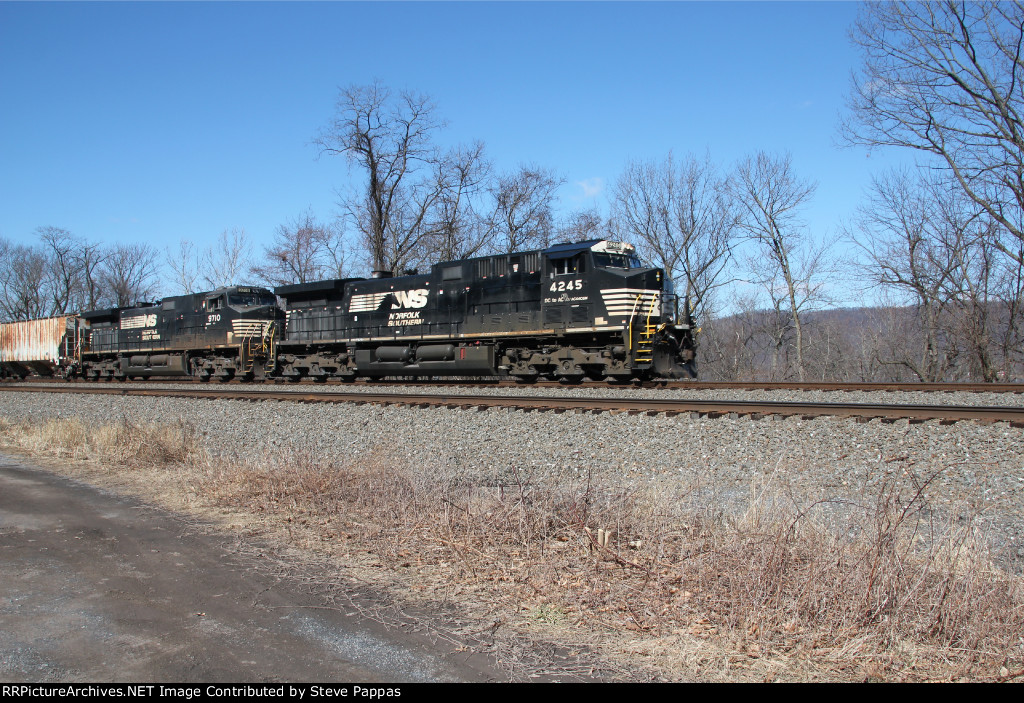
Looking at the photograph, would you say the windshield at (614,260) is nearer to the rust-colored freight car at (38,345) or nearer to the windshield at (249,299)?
the windshield at (249,299)

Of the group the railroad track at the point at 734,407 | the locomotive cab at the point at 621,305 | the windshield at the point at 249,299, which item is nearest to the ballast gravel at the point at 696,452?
the railroad track at the point at 734,407

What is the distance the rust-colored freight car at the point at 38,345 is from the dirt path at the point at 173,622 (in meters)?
31.4

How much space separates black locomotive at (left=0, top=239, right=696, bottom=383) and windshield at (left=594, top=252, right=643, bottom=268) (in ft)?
0.12

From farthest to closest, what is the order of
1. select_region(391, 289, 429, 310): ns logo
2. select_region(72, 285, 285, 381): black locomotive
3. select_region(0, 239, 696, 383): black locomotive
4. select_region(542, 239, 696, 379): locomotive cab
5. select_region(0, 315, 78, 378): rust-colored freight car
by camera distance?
select_region(0, 315, 78, 378): rust-colored freight car < select_region(72, 285, 285, 381): black locomotive < select_region(391, 289, 429, 310): ns logo < select_region(0, 239, 696, 383): black locomotive < select_region(542, 239, 696, 379): locomotive cab

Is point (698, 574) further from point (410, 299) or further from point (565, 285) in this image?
point (410, 299)

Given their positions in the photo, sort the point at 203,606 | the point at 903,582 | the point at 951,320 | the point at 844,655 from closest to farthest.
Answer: the point at 844,655 < the point at 903,582 < the point at 203,606 < the point at 951,320

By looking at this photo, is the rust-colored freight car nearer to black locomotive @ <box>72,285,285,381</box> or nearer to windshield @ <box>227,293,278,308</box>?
black locomotive @ <box>72,285,285,381</box>

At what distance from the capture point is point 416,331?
1959cm

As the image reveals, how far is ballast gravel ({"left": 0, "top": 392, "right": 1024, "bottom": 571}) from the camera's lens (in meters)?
5.68

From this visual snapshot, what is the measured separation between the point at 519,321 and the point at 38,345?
28909 mm

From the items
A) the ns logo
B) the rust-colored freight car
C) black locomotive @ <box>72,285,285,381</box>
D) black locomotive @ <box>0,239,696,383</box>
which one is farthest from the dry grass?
the rust-colored freight car
